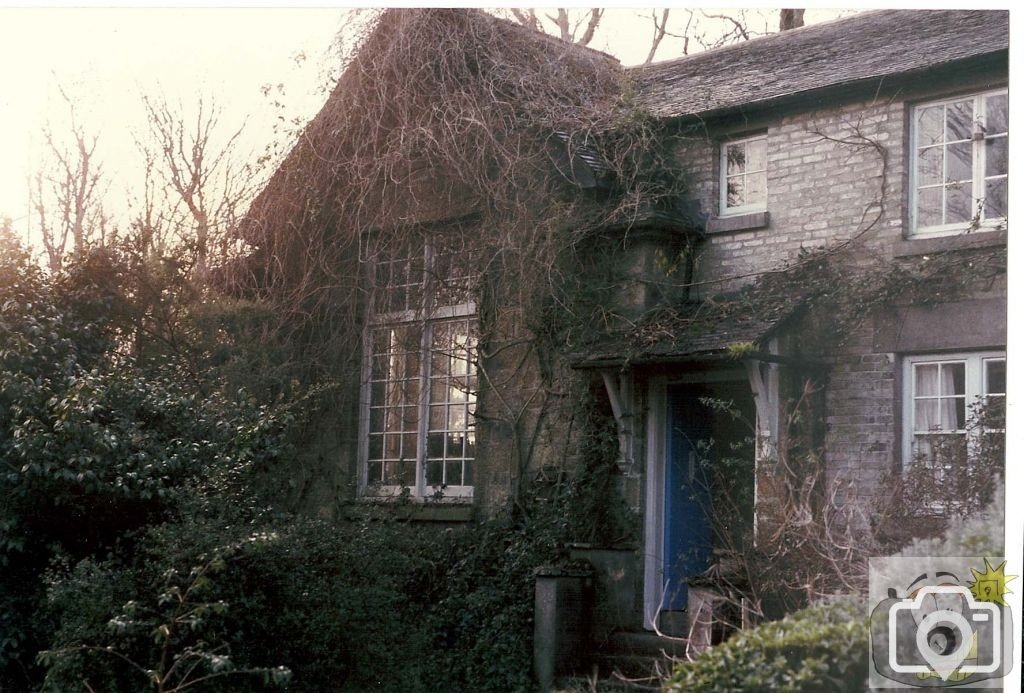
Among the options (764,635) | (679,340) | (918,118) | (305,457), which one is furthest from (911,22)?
(305,457)

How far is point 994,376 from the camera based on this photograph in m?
9.12

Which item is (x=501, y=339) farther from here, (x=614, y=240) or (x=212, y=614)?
(x=212, y=614)

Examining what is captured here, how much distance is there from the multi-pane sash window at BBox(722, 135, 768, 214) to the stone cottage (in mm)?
22

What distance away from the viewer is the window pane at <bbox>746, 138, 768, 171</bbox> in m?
11.0

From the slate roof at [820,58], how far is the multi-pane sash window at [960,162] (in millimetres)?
454

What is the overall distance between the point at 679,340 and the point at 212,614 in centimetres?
457

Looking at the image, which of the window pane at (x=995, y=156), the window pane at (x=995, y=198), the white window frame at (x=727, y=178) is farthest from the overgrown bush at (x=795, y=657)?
the white window frame at (x=727, y=178)

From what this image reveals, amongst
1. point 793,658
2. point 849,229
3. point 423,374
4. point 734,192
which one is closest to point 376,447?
point 423,374

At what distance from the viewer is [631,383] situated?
1092cm

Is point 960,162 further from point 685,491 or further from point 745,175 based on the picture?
point 685,491

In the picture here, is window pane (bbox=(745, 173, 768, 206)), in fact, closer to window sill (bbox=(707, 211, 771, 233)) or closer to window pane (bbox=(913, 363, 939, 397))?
window sill (bbox=(707, 211, 771, 233))

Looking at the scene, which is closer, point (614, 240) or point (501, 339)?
point (614, 240)

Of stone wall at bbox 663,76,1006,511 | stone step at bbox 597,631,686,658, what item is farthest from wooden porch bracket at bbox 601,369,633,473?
stone step at bbox 597,631,686,658

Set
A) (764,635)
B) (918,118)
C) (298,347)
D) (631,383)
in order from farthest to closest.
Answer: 1. (298,347)
2. (631,383)
3. (918,118)
4. (764,635)
